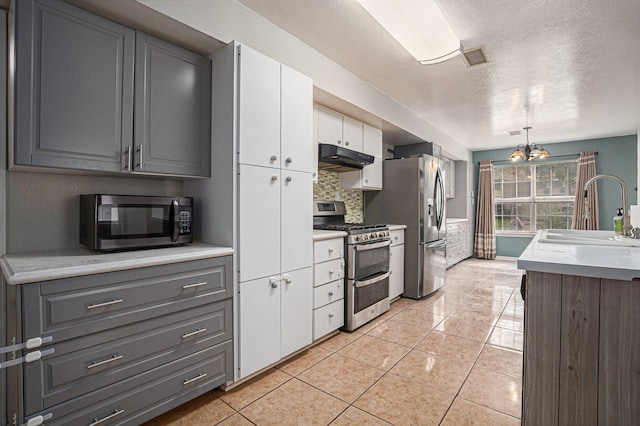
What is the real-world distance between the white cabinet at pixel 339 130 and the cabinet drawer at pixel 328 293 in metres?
1.34

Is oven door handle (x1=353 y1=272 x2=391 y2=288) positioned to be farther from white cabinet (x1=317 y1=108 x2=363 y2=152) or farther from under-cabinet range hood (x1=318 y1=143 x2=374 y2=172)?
white cabinet (x1=317 y1=108 x2=363 y2=152)

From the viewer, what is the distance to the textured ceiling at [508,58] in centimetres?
213

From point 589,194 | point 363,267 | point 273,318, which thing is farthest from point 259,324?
point 589,194

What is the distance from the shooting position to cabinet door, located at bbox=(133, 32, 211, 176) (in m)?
1.78

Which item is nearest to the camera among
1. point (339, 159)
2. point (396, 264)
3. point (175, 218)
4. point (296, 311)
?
point (175, 218)

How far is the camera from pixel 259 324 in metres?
2.03

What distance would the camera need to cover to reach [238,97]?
193 centimetres

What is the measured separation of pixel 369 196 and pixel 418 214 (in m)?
0.71

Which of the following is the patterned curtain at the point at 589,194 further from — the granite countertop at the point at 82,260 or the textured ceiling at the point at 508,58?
the granite countertop at the point at 82,260

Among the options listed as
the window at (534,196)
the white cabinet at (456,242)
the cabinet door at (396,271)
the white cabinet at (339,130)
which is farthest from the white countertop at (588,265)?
the window at (534,196)

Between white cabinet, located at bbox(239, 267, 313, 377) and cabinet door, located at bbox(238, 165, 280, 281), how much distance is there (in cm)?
10

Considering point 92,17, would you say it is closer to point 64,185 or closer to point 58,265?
point 64,185

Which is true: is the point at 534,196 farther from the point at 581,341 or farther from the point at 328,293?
the point at 581,341

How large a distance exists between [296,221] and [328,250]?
490 millimetres
